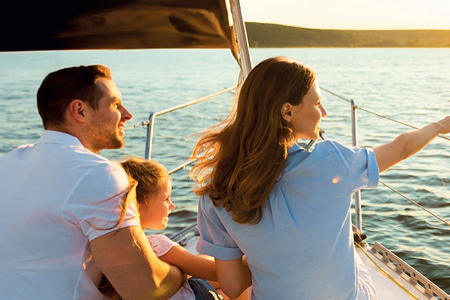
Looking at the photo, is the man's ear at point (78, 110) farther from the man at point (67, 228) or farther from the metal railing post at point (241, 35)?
the metal railing post at point (241, 35)

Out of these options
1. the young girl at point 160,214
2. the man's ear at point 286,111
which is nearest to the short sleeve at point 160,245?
the young girl at point 160,214

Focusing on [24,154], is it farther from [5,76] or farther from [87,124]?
[5,76]

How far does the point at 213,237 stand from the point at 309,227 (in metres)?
0.25

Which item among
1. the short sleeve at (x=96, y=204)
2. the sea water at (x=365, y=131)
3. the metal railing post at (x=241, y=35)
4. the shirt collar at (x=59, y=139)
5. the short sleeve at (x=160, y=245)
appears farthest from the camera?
the sea water at (x=365, y=131)

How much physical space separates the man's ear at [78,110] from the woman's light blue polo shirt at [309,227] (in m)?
0.38

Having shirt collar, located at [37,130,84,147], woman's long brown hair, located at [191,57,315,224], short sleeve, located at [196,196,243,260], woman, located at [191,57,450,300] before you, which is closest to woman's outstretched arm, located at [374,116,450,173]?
woman, located at [191,57,450,300]

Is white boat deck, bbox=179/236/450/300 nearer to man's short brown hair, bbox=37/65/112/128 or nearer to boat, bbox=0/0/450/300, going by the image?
boat, bbox=0/0/450/300

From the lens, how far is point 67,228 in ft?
3.54

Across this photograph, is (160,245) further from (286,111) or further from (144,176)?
(286,111)

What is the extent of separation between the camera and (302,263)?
1.17 meters

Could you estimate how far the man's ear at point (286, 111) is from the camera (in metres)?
1.14

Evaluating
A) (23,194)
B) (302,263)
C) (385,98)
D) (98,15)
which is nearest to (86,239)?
(23,194)

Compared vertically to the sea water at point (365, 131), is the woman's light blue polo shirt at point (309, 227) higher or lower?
higher

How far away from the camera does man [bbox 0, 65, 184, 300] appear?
Result: 106 cm
